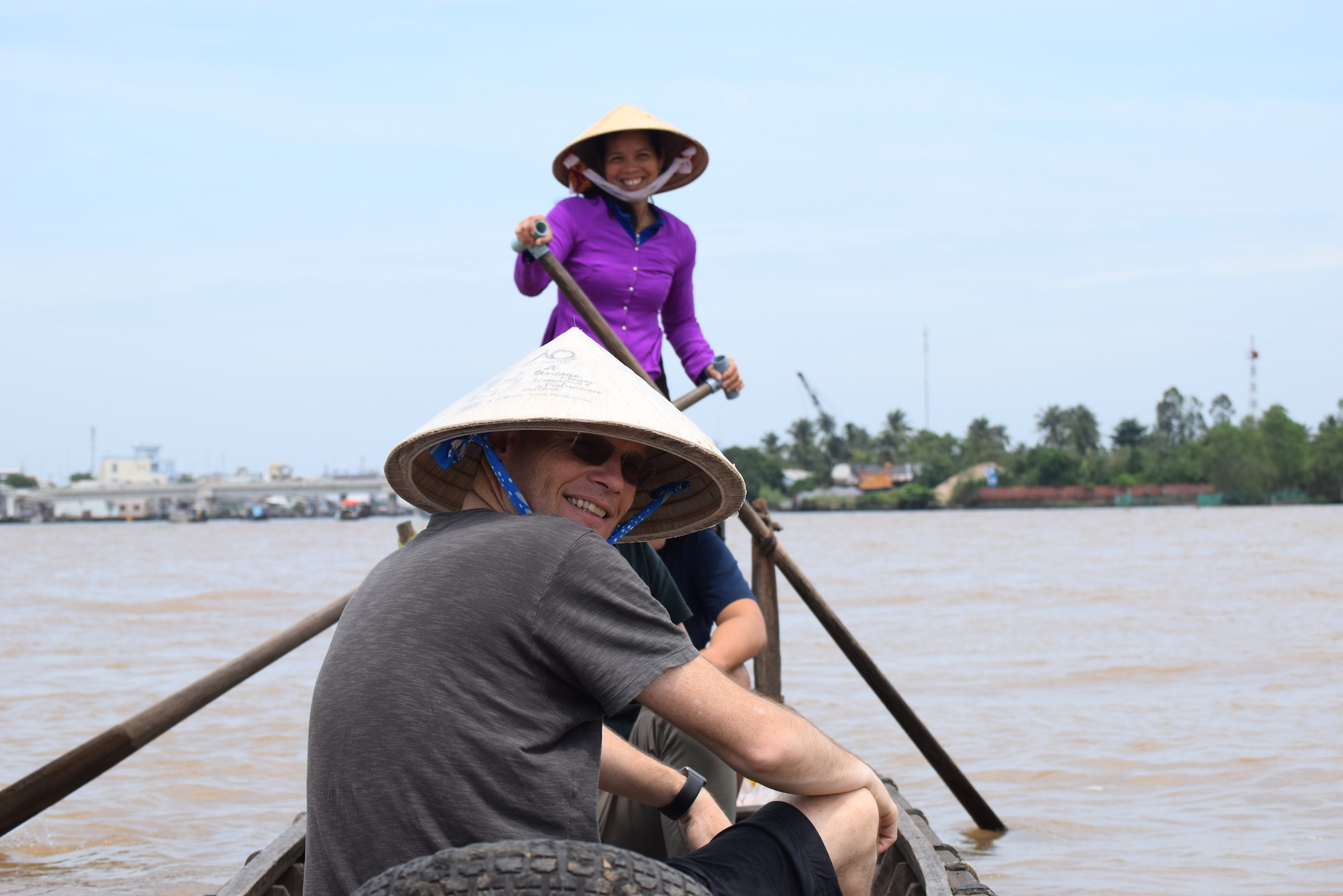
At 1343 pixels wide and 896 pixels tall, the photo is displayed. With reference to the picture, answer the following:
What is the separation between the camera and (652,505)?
217 centimetres

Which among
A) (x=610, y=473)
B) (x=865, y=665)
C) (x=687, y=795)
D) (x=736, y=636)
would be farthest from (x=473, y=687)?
(x=865, y=665)

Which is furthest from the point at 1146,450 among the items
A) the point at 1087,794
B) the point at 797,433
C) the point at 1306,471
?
the point at 1087,794

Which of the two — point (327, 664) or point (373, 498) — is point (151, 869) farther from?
point (373, 498)

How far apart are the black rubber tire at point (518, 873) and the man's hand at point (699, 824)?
690 mm

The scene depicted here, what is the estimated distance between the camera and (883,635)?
42.3ft

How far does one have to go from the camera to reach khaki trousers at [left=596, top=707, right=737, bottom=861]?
2.51 metres

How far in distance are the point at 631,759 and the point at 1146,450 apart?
87.0 metres

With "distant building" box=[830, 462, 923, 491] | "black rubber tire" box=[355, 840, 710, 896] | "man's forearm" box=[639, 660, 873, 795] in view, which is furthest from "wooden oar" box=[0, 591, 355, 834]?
"distant building" box=[830, 462, 923, 491]

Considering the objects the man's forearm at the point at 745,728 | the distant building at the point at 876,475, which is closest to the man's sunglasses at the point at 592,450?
the man's forearm at the point at 745,728

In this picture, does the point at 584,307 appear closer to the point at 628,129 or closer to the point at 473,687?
the point at 628,129

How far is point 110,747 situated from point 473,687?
2858 millimetres

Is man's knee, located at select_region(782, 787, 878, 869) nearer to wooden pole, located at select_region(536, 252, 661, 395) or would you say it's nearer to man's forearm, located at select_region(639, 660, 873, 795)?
man's forearm, located at select_region(639, 660, 873, 795)

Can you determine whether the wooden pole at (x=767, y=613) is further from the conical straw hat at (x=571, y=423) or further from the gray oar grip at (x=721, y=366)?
the conical straw hat at (x=571, y=423)

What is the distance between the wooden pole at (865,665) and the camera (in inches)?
170
